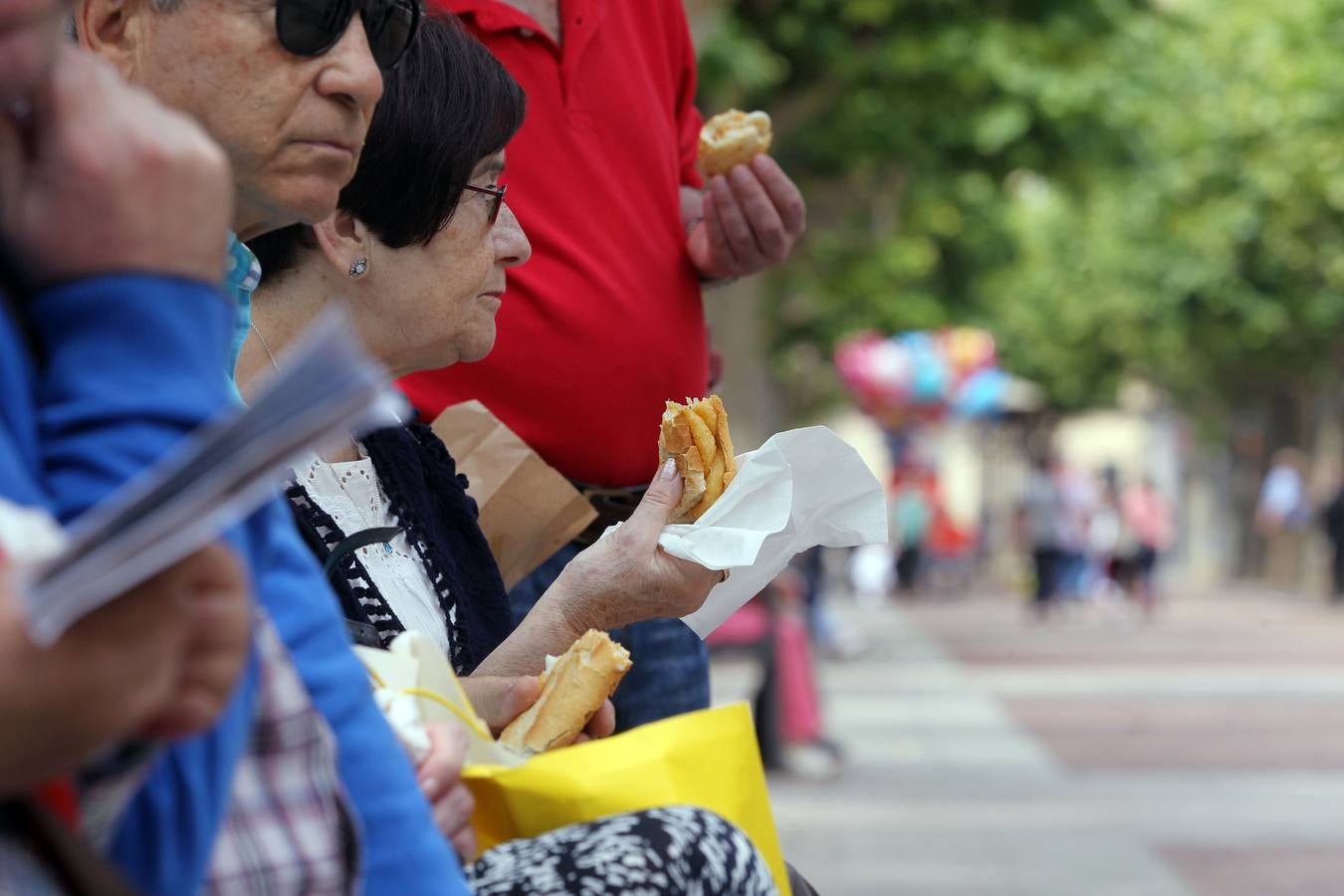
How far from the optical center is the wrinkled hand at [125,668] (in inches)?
39.8

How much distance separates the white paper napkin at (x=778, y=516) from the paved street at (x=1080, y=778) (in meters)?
4.62

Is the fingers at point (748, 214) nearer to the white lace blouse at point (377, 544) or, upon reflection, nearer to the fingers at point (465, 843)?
the white lace blouse at point (377, 544)

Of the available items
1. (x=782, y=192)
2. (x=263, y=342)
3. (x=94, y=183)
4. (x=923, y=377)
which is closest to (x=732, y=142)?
(x=782, y=192)

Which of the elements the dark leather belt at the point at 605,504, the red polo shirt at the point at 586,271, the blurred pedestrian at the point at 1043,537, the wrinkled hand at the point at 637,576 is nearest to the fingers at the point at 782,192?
the red polo shirt at the point at 586,271

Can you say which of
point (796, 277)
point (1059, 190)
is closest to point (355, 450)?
point (1059, 190)

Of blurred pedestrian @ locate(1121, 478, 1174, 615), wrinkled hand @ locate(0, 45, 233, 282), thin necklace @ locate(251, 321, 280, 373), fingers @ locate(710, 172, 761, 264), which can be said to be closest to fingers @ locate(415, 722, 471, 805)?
wrinkled hand @ locate(0, 45, 233, 282)

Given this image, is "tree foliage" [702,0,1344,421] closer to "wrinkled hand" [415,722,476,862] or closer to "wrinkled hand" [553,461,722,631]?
"wrinkled hand" [553,461,722,631]

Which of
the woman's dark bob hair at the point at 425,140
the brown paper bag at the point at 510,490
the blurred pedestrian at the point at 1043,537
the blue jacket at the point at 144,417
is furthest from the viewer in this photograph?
the blurred pedestrian at the point at 1043,537

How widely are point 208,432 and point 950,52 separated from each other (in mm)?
12201

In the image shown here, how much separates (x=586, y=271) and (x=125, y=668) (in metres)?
1.83

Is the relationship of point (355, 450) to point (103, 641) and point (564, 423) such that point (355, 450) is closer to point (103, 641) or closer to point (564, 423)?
point (564, 423)

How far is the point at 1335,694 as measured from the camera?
14766mm

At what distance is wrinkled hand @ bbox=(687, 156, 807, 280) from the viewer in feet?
9.36

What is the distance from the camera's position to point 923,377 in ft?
118
